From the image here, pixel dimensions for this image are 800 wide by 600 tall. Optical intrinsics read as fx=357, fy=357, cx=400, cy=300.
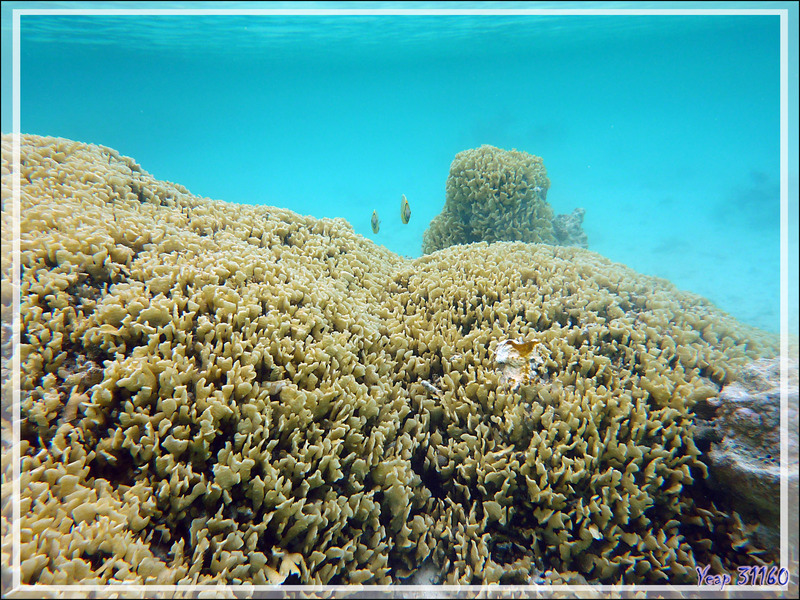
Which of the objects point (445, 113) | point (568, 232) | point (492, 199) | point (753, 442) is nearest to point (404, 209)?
point (492, 199)

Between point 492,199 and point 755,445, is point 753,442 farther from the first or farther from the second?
point 492,199

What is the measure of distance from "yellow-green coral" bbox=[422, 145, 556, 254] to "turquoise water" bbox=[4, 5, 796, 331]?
5.56 m

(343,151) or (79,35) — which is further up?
(343,151)

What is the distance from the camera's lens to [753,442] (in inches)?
97.7

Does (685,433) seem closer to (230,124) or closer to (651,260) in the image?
(651,260)

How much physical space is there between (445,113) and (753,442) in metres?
117

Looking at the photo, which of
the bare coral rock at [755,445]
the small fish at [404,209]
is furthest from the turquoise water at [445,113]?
the small fish at [404,209]

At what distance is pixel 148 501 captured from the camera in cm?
204

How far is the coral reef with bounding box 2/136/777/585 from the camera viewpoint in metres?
2.08

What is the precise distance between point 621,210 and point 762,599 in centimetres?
5308

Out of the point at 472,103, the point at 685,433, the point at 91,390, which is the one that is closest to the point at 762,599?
the point at 685,433

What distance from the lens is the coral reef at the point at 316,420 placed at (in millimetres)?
2080

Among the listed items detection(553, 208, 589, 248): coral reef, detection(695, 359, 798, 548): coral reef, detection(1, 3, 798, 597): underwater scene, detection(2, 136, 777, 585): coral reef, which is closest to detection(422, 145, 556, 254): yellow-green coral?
detection(553, 208, 589, 248): coral reef

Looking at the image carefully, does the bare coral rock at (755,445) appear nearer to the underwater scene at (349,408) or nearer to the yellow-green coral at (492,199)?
the underwater scene at (349,408)
